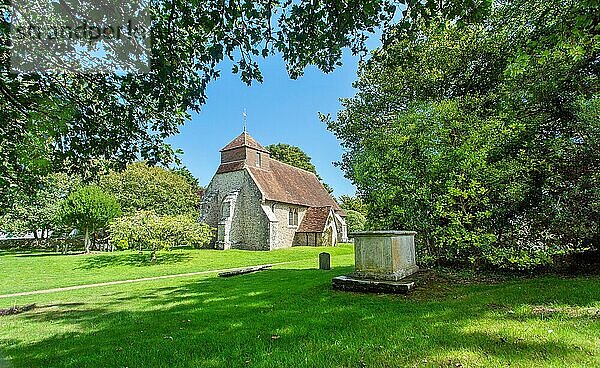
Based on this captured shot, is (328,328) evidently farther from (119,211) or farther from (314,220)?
(119,211)

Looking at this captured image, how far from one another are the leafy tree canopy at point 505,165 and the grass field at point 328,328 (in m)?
1.17

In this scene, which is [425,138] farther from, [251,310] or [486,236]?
[251,310]

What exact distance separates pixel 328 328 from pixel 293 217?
96.1 ft

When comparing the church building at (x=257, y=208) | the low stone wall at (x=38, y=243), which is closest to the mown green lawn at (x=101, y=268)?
the church building at (x=257, y=208)

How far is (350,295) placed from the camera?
307 inches

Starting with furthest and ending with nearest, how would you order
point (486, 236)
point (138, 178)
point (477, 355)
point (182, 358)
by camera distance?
point (138, 178), point (486, 236), point (182, 358), point (477, 355)

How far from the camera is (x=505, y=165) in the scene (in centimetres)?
931

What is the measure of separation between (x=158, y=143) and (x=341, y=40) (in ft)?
11.6

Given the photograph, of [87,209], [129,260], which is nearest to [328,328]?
[129,260]

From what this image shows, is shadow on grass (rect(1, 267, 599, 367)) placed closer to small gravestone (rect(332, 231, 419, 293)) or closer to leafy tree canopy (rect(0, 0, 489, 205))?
small gravestone (rect(332, 231, 419, 293))

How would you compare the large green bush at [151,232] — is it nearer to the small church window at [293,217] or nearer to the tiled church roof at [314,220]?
the small church window at [293,217]

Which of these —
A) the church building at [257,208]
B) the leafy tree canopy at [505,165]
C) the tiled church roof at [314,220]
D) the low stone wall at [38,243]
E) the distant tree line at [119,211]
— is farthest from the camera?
the low stone wall at [38,243]

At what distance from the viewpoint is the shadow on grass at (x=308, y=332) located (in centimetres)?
427

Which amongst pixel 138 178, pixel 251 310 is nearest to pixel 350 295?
pixel 251 310
